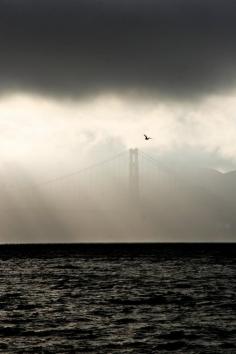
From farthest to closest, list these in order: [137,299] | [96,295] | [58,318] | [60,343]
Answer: [96,295]
[137,299]
[58,318]
[60,343]

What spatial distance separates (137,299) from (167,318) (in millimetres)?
10040

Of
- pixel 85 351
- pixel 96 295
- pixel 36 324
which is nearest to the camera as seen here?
pixel 85 351

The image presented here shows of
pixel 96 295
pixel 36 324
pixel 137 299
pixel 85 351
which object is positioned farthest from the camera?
pixel 96 295

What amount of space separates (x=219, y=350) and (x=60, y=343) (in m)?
6.63

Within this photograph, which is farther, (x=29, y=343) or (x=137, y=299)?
(x=137, y=299)

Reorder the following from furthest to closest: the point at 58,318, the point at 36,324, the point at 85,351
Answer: the point at 58,318 < the point at 36,324 < the point at 85,351

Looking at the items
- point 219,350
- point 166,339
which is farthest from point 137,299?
point 219,350

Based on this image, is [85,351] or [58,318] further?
[58,318]

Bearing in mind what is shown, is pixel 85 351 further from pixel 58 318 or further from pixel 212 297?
pixel 212 297

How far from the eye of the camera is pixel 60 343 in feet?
84.4

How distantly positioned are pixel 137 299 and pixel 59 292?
7970mm

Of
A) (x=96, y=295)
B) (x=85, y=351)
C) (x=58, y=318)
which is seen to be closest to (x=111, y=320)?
(x=58, y=318)

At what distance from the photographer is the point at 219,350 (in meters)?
24.6

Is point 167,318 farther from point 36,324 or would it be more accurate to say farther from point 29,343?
point 29,343
